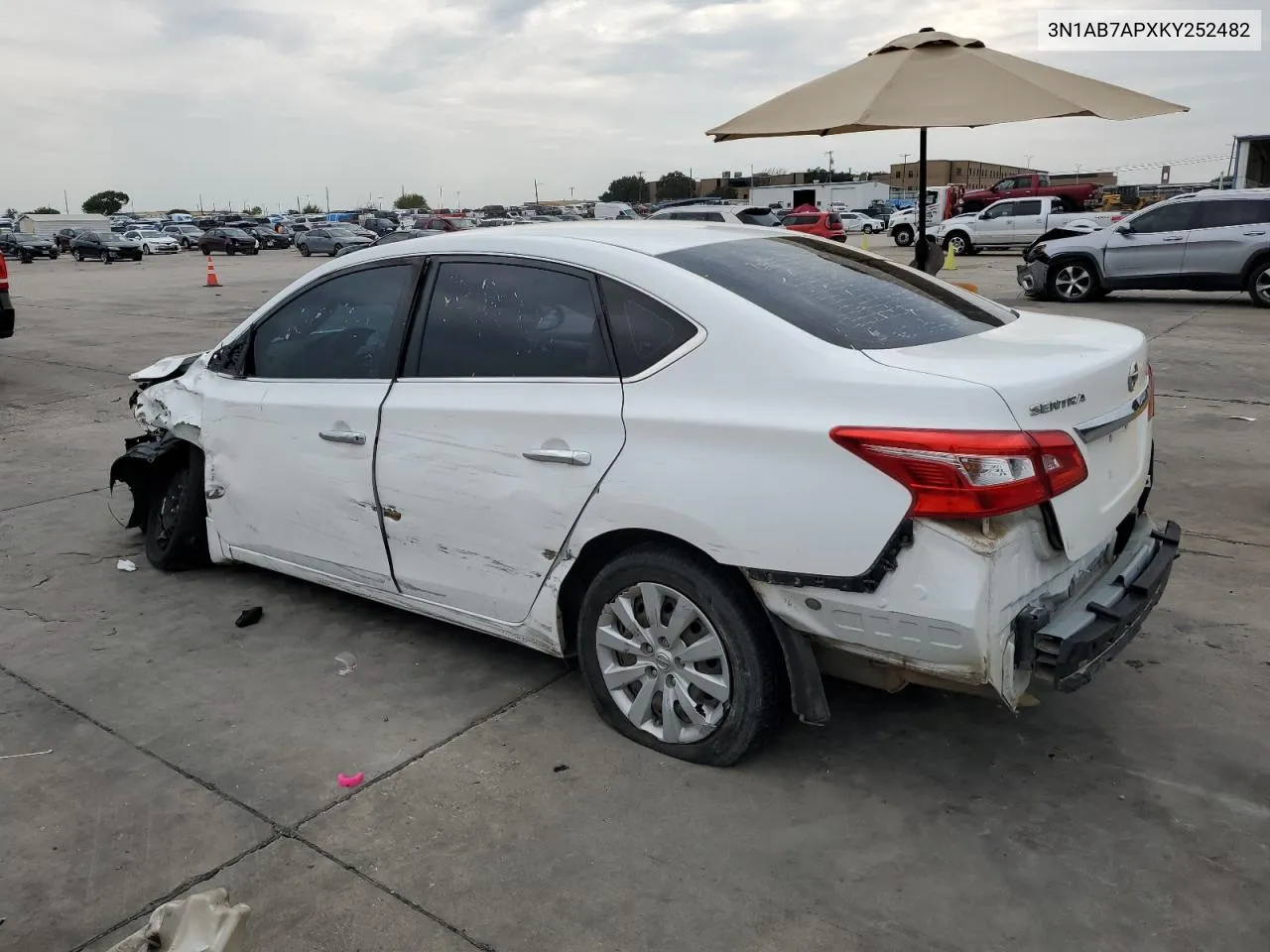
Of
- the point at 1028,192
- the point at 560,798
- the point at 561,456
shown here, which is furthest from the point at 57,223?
the point at 560,798

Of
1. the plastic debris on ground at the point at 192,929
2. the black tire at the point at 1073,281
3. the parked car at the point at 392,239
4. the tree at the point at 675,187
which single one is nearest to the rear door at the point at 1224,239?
the black tire at the point at 1073,281

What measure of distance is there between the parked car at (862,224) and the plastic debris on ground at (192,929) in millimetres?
50895

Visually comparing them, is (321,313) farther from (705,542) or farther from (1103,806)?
(1103,806)

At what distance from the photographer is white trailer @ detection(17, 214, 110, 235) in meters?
63.2

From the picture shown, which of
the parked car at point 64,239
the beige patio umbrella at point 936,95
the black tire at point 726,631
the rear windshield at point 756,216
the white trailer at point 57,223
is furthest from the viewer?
the white trailer at point 57,223

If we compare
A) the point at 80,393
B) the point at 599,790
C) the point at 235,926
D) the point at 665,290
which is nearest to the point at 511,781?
the point at 599,790

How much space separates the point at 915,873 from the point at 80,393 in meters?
9.70

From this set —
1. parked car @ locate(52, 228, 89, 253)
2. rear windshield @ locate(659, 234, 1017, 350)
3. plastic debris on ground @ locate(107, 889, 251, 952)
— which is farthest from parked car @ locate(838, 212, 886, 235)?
plastic debris on ground @ locate(107, 889, 251, 952)

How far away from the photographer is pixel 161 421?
15.6 feet

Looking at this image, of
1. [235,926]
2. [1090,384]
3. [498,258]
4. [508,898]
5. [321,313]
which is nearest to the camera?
[235,926]

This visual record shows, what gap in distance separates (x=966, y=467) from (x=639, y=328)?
110 cm

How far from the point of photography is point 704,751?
3.12 meters

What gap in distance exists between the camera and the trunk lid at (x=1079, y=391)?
2.63m

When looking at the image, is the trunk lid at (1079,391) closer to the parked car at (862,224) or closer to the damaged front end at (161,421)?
the damaged front end at (161,421)
